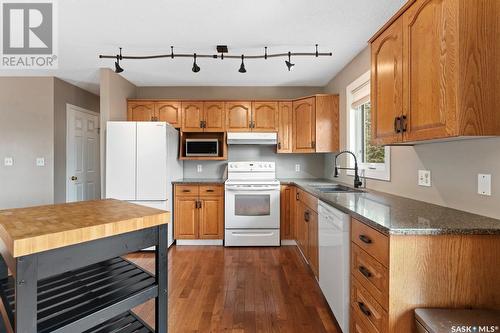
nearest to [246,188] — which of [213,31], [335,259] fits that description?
[335,259]

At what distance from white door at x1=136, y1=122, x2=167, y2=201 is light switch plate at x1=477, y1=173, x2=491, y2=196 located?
301 centimetres

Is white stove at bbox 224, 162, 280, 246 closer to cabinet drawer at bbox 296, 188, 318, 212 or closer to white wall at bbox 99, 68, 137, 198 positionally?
cabinet drawer at bbox 296, 188, 318, 212

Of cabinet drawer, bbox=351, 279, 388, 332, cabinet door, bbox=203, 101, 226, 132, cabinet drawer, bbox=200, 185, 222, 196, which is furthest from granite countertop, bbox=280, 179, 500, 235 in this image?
cabinet door, bbox=203, 101, 226, 132

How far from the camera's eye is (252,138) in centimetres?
370

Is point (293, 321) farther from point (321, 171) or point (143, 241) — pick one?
point (321, 171)

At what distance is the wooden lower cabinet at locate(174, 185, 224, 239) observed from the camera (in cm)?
353

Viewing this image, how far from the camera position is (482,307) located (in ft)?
3.55

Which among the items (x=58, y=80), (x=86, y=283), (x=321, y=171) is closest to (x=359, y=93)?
(x=321, y=171)

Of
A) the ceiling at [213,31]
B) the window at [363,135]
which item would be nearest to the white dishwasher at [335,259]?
the window at [363,135]

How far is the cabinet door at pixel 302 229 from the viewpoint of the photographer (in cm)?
277

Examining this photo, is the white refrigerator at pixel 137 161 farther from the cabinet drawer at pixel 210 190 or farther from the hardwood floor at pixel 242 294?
the hardwood floor at pixel 242 294

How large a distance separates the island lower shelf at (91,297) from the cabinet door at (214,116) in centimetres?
285

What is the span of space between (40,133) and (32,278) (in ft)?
12.4

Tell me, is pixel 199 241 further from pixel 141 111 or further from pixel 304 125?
pixel 304 125
